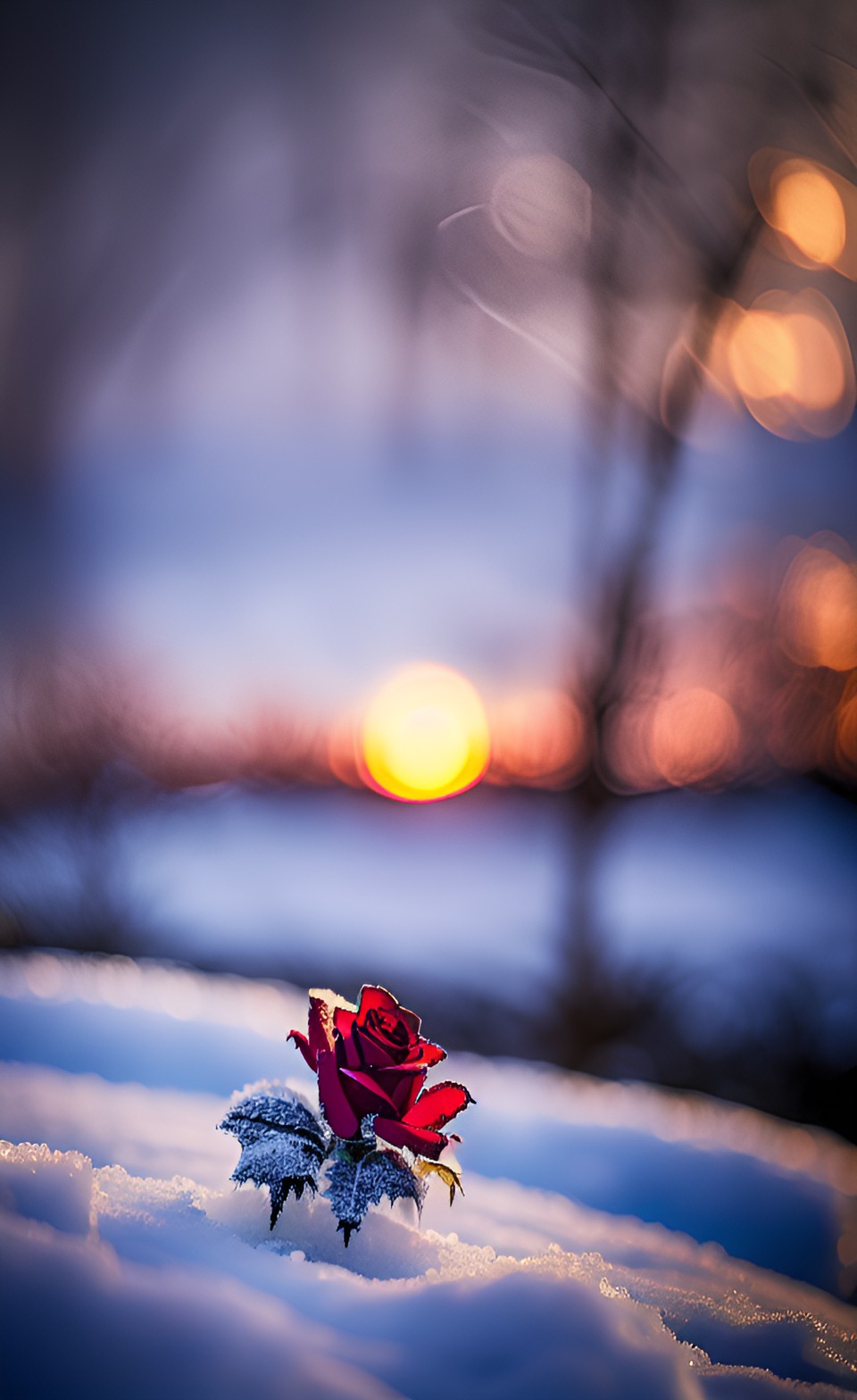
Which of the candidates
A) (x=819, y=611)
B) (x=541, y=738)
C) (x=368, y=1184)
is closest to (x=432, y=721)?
(x=541, y=738)

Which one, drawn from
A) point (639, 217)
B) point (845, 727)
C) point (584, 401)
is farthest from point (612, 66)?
point (845, 727)

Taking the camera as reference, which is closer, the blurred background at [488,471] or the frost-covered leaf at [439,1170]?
the frost-covered leaf at [439,1170]

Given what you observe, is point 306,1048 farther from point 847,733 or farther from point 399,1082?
point 847,733

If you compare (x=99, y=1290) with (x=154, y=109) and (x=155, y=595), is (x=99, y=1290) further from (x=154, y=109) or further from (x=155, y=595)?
(x=154, y=109)

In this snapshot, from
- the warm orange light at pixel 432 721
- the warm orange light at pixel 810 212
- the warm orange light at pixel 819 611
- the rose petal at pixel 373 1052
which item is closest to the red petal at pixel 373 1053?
the rose petal at pixel 373 1052

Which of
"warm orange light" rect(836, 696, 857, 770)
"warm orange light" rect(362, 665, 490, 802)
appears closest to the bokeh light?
"warm orange light" rect(836, 696, 857, 770)

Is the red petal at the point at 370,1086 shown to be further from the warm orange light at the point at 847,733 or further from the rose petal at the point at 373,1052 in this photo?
the warm orange light at the point at 847,733
